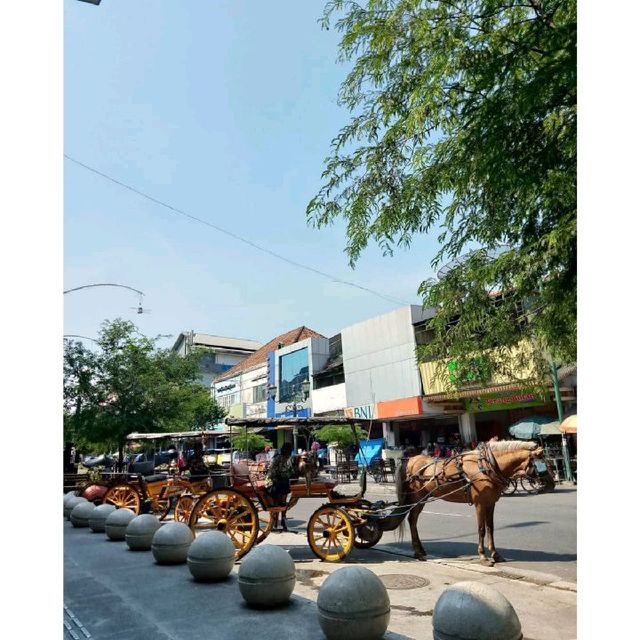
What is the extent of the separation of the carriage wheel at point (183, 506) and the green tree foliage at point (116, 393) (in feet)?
36.9

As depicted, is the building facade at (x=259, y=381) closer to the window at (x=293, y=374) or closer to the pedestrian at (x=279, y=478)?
the window at (x=293, y=374)

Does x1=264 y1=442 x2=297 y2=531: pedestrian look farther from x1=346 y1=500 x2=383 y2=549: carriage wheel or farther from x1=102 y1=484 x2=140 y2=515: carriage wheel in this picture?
x1=102 y1=484 x2=140 y2=515: carriage wheel

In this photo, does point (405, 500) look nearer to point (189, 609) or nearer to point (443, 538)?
point (443, 538)

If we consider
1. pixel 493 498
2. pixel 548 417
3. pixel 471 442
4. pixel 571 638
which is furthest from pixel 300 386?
pixel 571 638

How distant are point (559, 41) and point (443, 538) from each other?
1002 cm

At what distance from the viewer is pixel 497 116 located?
5.02 meters

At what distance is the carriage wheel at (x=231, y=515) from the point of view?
10000 mm

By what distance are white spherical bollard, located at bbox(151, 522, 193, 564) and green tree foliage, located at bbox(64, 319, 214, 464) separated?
50.3 ft

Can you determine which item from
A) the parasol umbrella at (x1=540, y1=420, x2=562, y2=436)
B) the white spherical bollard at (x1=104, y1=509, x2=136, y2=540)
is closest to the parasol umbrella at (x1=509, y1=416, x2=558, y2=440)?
the parasol umbrella at (x1=540, y1=420, x2=562, y2=436)

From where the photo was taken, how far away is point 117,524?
11.3m

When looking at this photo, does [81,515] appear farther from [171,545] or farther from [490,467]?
[490,467]

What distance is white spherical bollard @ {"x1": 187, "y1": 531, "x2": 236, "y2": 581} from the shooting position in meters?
7.60

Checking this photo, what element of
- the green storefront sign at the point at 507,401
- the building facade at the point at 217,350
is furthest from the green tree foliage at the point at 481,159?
the building facade at the point at 217,350

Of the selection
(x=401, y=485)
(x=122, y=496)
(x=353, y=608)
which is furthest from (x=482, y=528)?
(x=122, y=496)
